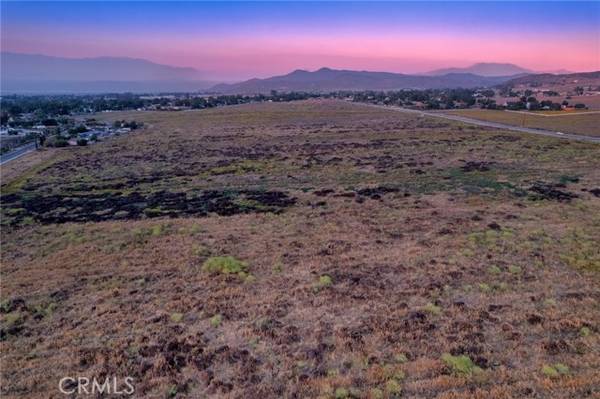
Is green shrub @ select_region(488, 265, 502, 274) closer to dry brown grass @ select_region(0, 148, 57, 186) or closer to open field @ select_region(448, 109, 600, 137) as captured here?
dry brown grass @ select_region(0, 148, 57, 186)

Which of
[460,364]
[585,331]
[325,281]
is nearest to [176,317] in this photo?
[325,281]

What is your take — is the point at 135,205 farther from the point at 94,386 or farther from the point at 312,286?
the point at 94,386

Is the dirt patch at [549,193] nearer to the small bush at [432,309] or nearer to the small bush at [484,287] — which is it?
the small bush at [484,287]

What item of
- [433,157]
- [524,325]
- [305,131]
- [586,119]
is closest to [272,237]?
[524,325]

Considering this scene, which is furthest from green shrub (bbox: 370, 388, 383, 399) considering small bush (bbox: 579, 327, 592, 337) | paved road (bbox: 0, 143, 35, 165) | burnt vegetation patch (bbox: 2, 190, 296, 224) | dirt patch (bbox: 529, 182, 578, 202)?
paved road (bbox: 0, 143, 35, 165)

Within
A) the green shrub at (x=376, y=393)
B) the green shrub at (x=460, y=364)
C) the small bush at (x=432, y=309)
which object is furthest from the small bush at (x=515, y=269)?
the green shrub at (x=376, y=393)
